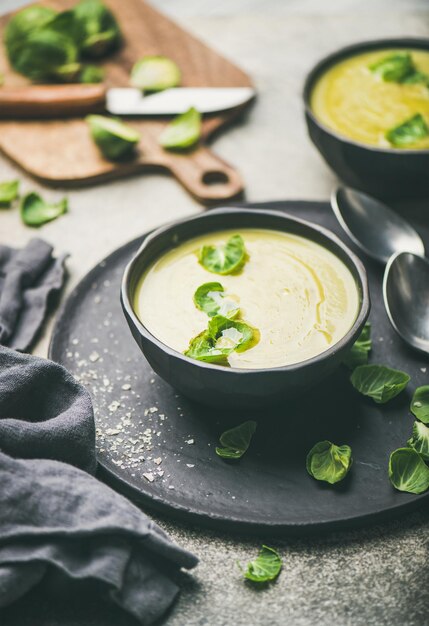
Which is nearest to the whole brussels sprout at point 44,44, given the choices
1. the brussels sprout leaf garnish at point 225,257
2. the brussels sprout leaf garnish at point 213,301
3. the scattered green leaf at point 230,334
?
the brussels sprout leaf garnish at point 225,257

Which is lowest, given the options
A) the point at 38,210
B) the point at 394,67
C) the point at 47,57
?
the point at 38,210

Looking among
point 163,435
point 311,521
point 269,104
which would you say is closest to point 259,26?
point 269,104

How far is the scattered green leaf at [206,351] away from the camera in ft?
4.72

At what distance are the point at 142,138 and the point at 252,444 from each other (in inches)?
48.0

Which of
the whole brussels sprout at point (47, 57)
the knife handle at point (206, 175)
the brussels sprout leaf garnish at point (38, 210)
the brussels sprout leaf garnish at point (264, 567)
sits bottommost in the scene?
the brussels sprout leaf garnish at point (38, 210)

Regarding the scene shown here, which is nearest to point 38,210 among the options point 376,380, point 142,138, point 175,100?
point 142,138

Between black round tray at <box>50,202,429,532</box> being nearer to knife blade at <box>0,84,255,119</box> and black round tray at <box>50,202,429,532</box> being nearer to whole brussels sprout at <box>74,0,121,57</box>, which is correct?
knife blade at <box>0,84,255,119</box>

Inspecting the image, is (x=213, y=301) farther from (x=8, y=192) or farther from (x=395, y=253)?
(x=8, y=192)

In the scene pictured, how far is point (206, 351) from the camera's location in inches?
57.4

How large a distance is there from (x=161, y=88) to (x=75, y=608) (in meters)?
1.69

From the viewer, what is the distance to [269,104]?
103 inches

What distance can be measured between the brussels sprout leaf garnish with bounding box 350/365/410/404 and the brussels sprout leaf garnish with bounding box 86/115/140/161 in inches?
41.3

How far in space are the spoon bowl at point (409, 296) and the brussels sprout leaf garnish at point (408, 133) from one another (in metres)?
0.43

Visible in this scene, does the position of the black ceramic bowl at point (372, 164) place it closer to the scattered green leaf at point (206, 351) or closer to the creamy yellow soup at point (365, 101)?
the creamy yellow soup at point (365, 101)
